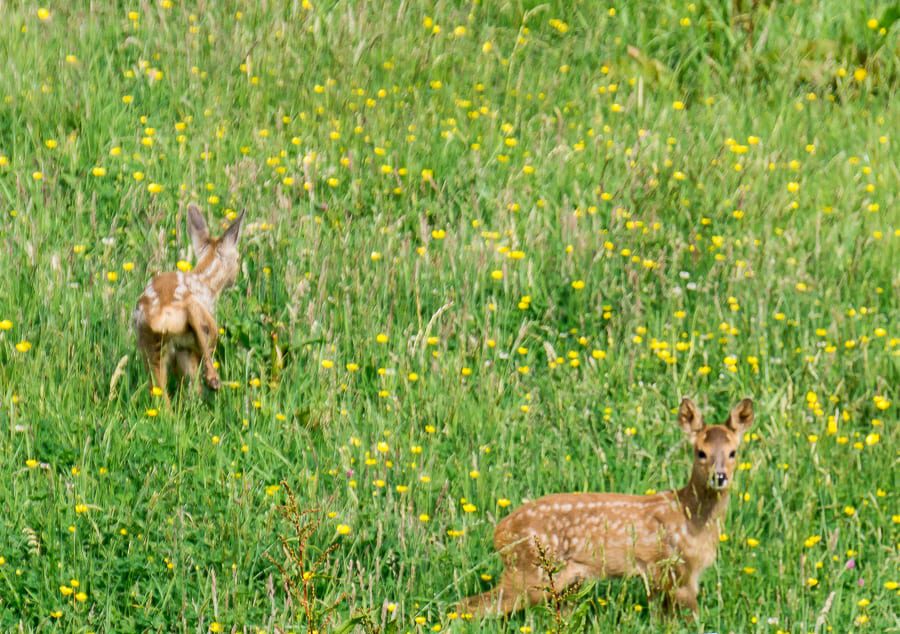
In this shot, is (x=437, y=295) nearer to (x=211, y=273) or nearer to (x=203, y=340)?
(x=211, y=273)

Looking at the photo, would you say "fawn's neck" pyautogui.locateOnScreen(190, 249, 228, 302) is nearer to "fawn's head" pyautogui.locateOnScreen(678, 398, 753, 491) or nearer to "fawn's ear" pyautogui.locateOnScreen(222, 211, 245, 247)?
"fawn's ear" pyautogui.locateOnScreen(222, 211, 245, 247)

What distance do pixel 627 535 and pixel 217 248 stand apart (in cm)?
263

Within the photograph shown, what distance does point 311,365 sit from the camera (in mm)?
6969

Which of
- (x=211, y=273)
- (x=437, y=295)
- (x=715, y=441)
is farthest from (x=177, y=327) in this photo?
(x=715, y=441)

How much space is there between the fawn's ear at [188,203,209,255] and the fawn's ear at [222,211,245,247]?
0.13m

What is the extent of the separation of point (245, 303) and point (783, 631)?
3336 mm

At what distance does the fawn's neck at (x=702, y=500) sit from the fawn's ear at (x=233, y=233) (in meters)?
2.64

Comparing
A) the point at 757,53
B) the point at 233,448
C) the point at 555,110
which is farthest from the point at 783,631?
the point at 757,53

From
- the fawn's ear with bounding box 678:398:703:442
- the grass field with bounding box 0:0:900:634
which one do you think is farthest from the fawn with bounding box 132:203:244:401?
the fawn's ear with bounding box 678:398:703:442

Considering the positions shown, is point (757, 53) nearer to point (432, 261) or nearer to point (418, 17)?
point (418, 17)

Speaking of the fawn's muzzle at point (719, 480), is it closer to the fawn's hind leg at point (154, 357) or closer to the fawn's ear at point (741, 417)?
the fawn's ear at point (741, 417)

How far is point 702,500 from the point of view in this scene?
20.1ft

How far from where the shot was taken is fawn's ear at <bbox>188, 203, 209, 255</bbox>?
724cm

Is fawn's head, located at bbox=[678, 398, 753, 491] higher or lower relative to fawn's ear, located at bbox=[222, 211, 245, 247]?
lower
